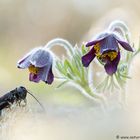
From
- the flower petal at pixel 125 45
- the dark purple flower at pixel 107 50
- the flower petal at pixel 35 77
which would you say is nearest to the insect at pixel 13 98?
the flower petal at pixel 35 77

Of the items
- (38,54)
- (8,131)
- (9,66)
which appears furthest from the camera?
(9,66)

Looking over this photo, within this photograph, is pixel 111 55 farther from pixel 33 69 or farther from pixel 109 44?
pixel 33 69

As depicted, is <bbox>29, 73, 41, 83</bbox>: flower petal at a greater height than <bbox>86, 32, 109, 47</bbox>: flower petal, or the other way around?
<bbox>86, 32, 109, 47</bbox>: flower petal

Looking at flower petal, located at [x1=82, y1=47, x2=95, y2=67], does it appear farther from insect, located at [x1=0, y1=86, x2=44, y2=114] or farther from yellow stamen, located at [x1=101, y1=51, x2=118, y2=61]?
insect, located at [x1=0, y1=86, x2=44, y2=114]

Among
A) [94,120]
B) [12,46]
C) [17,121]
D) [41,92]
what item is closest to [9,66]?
[12,46]

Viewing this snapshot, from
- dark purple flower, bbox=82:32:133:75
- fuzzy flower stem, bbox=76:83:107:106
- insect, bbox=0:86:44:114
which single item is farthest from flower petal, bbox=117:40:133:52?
insect, bbox=0:86:44:114

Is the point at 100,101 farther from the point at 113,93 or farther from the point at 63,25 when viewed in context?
the point at 63,25

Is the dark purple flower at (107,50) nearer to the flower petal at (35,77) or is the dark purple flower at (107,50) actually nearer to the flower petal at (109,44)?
the flower petal at (109,44)
